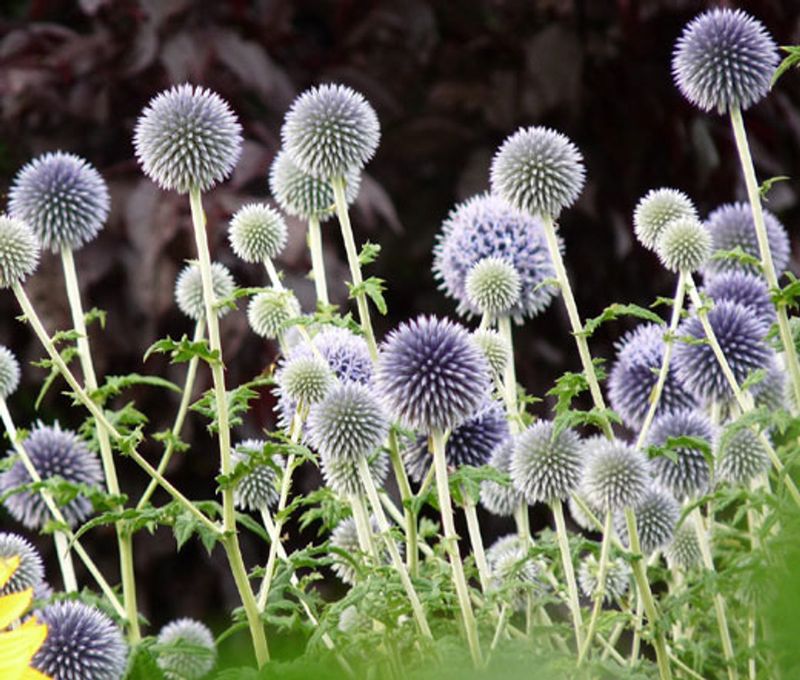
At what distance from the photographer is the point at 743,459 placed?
1.65 metres

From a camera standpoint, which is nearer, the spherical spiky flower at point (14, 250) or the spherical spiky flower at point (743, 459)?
the spherical spiky flower at point (14, 250)

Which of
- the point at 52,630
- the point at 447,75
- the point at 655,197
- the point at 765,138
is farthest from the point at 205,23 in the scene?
the point at 52,630

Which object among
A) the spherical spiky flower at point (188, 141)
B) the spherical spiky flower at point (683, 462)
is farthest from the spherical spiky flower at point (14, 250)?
the spherical spiky flower at point (683, 462)

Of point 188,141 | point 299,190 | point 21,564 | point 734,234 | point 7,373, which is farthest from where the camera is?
point 734,234

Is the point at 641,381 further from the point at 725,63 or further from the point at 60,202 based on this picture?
the point at 60,202

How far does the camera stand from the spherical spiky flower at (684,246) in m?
1.57

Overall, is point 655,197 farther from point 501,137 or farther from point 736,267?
point 501,137

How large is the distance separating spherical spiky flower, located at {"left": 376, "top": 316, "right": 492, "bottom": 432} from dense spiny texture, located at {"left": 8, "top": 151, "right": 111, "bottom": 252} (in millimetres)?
702

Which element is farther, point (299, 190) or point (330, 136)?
point (299, 190)

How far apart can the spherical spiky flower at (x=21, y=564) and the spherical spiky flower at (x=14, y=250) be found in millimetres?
323

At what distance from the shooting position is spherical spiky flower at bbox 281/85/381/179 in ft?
5.33

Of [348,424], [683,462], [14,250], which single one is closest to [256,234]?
[14,250]

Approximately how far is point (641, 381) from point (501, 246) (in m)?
0.30

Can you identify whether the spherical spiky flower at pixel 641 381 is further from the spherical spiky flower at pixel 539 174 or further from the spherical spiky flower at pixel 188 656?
the spherical spiky flower at pixel 188 656
